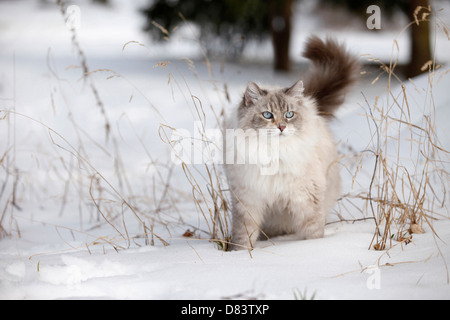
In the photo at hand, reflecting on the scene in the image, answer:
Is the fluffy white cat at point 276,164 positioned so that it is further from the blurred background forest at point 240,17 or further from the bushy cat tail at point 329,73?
the blurred background forest at point 240,17

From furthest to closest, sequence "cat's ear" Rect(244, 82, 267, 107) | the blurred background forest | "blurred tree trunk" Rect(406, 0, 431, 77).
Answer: the blurred background forest
"blurred tree trunk" Rect(406, 0, 431, 77)
"cat's ear" Rect(244, 82, 267, 107)

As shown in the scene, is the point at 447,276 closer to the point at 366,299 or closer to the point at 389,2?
the point at 366,299

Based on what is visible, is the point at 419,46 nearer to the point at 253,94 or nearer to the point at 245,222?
the point at 253,94

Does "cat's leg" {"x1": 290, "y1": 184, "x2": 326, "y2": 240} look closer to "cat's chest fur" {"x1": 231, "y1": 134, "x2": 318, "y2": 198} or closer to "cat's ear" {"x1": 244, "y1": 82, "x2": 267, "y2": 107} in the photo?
"cat's chest fur" {"x1": 231, "y1": 134, "x2": 318, "y2": 198}

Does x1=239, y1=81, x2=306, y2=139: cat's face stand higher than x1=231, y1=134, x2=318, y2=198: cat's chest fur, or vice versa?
x1=239, y1=81, x2=306, y2=139: cat's face

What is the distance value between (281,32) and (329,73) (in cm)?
620

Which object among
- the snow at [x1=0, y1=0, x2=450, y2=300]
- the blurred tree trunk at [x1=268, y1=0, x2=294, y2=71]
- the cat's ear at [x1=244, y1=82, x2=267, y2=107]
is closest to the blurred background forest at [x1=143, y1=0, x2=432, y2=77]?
the blurred tree trunk at [x1=268, y1=0, x2=294, y2=71]

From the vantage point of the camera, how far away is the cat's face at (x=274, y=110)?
2.46 m

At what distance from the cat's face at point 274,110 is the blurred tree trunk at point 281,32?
614 centimetres

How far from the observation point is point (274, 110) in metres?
2.50

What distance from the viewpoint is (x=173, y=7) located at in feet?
28.7

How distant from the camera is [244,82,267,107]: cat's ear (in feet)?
8.44

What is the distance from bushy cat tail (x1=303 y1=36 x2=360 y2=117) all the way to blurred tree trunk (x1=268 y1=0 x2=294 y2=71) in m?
5.57

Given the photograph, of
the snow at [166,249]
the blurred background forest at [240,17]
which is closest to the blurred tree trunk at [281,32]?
the blurred background forest at [240,17]
